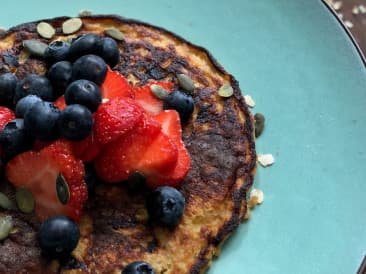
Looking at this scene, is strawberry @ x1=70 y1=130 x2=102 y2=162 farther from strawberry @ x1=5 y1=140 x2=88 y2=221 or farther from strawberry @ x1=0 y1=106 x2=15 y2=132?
strawberry @ x1=0 y1=106 x2=15 y2=132

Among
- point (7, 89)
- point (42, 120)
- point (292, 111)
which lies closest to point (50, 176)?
point (42, 120)

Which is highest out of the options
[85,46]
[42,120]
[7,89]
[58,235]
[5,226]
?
[85,46]

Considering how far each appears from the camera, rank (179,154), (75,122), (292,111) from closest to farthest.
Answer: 1. (75,122)
2. (179,154)
3. (292,111)

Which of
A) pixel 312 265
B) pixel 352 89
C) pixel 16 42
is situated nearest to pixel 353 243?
pixel 312 265

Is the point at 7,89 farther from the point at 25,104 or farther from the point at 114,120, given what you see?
the point at 114,120

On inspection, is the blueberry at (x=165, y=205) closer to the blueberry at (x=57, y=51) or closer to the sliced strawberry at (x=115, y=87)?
the sliced strawberry at (x=115, y=87)
